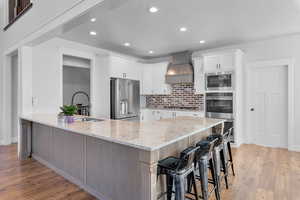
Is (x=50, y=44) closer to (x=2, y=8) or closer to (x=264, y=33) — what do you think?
(x=2, y=8)

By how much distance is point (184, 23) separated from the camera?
3441 mm

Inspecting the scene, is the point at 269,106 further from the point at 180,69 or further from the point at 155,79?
the point at 155,79

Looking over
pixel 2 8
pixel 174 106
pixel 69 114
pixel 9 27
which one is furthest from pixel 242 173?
pixel 2 8

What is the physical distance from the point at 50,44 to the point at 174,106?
3924 mm

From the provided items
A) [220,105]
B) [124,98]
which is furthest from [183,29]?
[124,98]

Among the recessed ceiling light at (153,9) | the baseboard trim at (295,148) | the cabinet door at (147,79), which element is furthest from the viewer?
the cabinet door at (147,79)

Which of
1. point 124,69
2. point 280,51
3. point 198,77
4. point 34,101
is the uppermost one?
point 280,51

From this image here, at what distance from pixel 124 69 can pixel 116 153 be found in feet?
12.1

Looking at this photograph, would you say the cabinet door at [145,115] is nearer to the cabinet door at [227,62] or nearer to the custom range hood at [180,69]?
the custom range hood at [180,69]

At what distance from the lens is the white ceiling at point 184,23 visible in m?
2.71

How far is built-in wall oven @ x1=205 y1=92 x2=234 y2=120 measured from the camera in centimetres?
453

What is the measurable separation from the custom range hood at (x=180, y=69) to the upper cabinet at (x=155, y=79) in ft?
0.69

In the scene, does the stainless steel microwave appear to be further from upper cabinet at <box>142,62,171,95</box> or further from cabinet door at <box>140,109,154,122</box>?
cabinet door at <box>140,109,154,122</box>

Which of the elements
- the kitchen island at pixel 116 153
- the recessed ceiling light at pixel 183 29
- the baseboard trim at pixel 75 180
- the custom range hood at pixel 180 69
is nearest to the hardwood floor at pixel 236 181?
the baseboard trim at pixel 75 180
